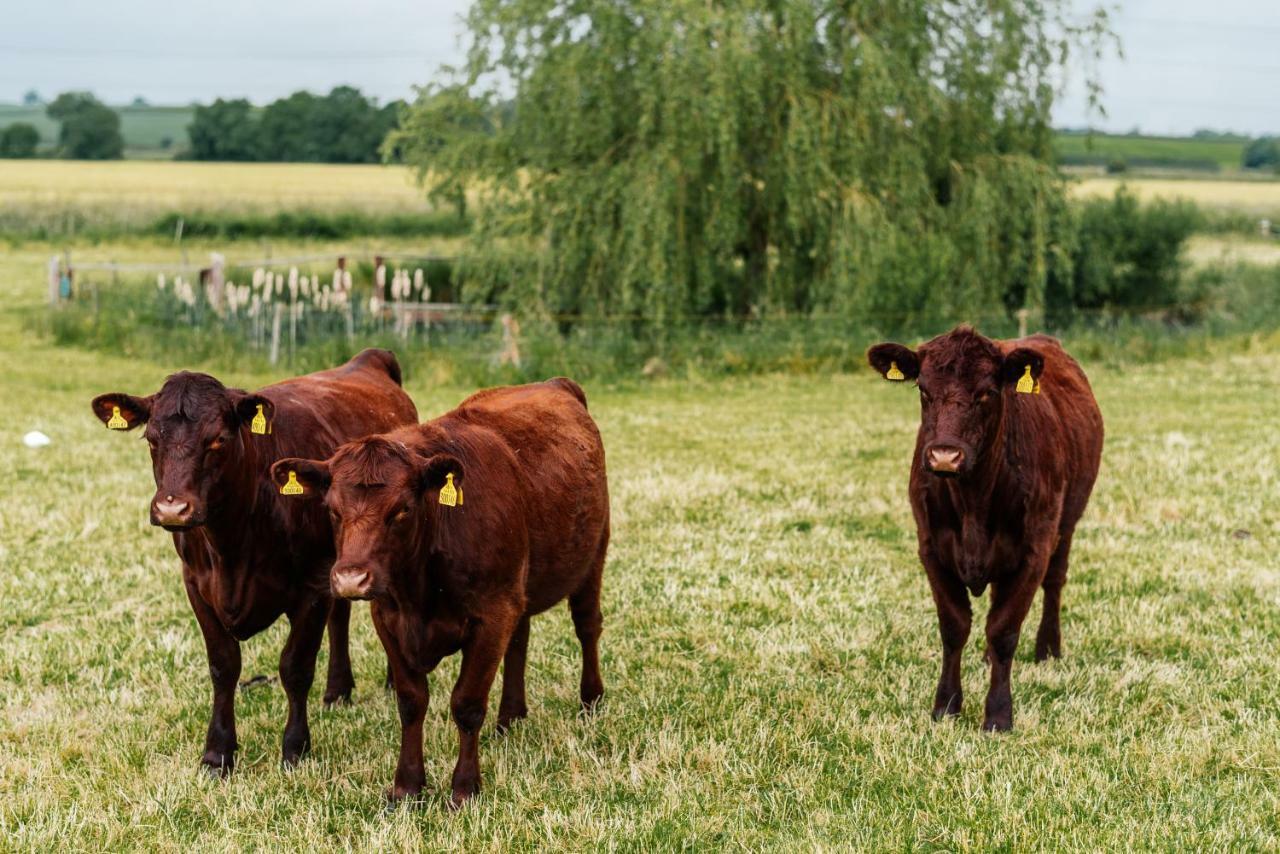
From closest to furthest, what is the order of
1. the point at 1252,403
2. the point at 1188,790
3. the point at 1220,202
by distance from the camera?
the point at 1188,790
the point at 1252,403
the point at 1220,202

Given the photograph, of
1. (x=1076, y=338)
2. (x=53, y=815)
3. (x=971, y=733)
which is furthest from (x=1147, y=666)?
(x=1076, y=338)

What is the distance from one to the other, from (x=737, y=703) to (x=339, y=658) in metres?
1.98

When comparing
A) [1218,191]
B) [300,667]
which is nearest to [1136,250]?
[300,667]

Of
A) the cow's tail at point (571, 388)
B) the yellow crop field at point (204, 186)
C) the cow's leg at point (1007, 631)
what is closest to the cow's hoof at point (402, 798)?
the cow's tail at point (571, 388)

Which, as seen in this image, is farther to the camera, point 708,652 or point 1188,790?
point 708,652

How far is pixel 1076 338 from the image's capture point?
22453mm

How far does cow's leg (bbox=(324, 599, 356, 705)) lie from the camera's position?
20.6ft

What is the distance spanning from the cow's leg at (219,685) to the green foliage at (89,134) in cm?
8729

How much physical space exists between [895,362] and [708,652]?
1.98 metres

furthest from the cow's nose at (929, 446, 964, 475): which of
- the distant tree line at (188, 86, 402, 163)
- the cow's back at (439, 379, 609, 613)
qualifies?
the distant tree line at (188, 86, 402, 163)

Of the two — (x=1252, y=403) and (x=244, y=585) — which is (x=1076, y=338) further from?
(x=244, y=585)

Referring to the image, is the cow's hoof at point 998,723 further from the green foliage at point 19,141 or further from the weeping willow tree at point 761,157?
the green foliage at point 19,141

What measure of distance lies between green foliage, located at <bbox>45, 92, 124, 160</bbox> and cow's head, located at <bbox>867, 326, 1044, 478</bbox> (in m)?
88.1

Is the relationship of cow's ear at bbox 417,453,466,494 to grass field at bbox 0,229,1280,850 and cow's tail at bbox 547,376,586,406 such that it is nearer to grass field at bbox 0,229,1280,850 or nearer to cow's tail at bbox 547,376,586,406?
grass field at bbox 0,229,1280,850
